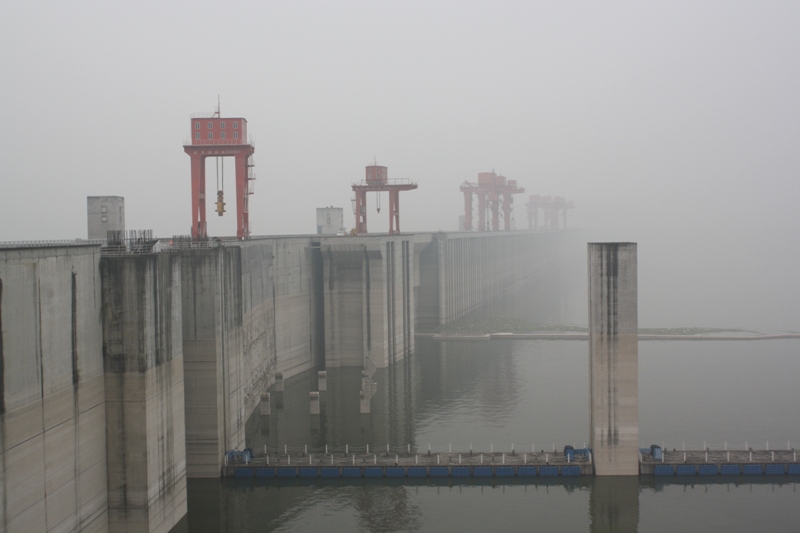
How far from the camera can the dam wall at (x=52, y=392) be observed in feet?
62.7

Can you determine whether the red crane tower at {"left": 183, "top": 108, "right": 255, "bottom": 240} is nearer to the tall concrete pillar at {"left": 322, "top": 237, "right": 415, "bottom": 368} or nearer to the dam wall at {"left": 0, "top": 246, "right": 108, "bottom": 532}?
the tall concrete pillar at {"left": 322, "top": 237, "right": 415, "bottom": 368}

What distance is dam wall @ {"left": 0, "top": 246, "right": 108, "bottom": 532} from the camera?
19.1m

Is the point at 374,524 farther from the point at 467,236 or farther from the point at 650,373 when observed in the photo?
the point at 467,236

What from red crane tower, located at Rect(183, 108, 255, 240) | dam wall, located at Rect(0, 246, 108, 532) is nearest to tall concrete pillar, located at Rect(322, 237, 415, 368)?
red crane tower, located at Rect(183, 108, 255, 240)

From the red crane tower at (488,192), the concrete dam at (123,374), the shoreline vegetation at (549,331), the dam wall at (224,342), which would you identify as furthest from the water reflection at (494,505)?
the red crane tower at (488,192)

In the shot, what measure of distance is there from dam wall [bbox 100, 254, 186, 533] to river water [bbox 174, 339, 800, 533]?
143 inches

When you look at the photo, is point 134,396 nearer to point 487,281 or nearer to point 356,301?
point 356,301

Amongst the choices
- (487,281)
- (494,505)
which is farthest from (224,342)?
(487,281)

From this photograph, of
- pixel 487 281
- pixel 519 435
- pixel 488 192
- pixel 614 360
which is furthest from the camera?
pixel 488 192

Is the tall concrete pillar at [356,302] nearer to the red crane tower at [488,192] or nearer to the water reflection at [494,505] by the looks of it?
the water reflection at [494,505]

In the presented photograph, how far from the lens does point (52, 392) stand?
2122 cm

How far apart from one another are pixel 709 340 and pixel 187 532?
56.0 m

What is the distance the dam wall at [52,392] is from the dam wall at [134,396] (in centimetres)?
36

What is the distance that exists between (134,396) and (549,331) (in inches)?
2192
